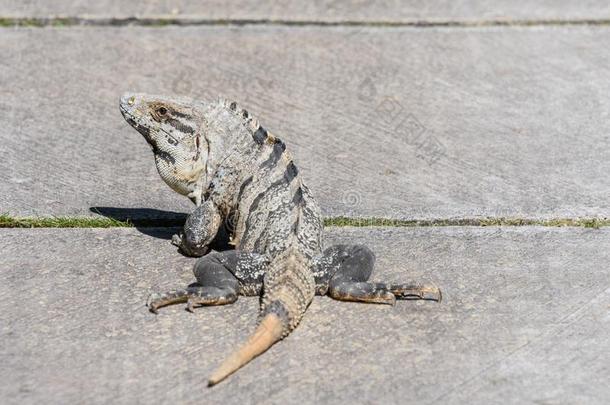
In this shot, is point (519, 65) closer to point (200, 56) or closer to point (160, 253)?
point (200, 56)

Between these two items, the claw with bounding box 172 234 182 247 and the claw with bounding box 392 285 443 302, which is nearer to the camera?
the claw with bounding box 392 285 443 302

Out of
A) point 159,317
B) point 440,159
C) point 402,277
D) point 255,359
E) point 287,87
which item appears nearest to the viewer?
point 255,359

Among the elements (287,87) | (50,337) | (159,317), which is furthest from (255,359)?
(287,87)

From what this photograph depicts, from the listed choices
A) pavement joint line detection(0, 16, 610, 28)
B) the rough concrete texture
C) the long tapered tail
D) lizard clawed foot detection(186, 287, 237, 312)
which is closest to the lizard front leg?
lizard clawed foot detection(186, 287, 237, 312)

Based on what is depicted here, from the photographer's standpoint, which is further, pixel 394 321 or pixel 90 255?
pixel 90 255

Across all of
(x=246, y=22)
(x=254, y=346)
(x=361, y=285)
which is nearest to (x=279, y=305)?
(x=254, y=346)

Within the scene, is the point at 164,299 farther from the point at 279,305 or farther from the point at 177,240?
the point at 177,240

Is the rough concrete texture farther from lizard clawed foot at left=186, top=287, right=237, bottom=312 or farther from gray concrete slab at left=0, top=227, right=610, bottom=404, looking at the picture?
lizard clawed foot at left=186, top=287, right=237, bottom=312
